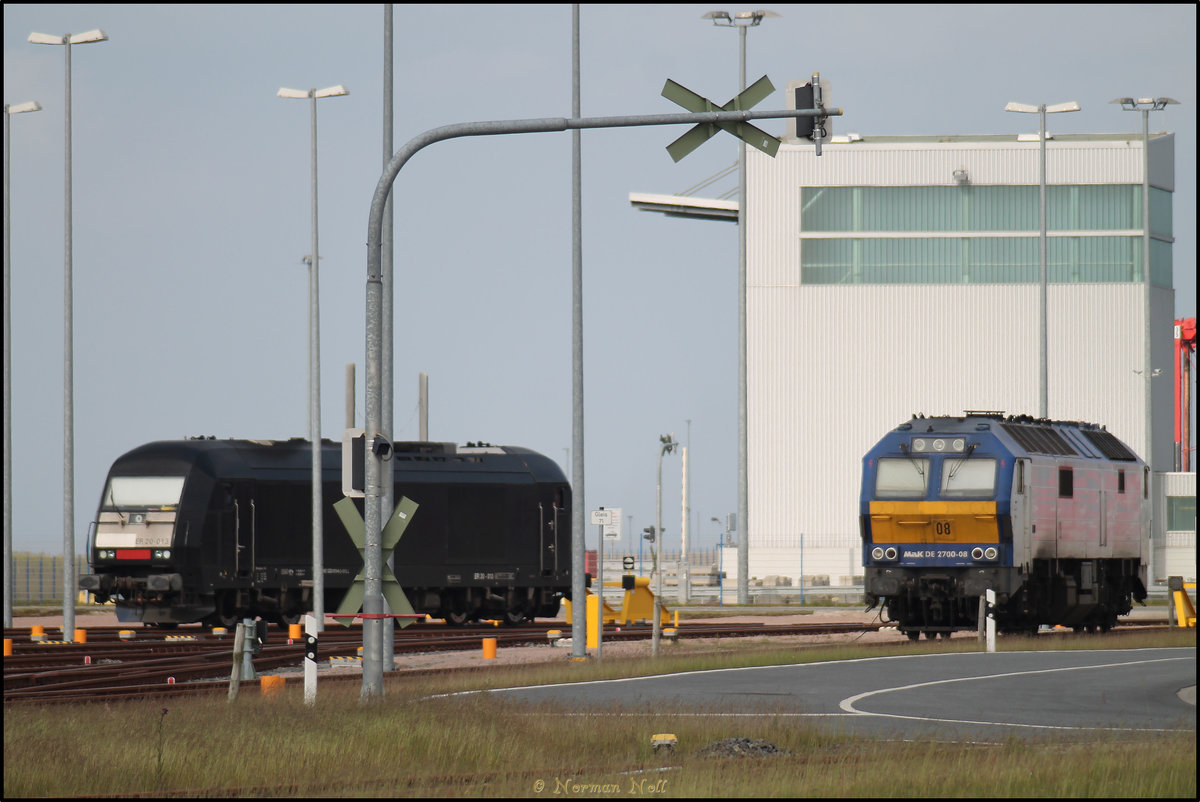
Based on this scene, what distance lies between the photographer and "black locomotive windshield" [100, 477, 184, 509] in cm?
3375

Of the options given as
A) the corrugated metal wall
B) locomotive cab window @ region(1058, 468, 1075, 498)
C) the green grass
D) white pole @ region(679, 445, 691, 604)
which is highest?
the corrugated metal wall

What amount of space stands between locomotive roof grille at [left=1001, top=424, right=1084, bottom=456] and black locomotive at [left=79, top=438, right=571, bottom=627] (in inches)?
476

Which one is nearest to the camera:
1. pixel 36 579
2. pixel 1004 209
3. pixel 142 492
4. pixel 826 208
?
pixel 142 492

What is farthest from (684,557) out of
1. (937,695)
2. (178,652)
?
(937,695)

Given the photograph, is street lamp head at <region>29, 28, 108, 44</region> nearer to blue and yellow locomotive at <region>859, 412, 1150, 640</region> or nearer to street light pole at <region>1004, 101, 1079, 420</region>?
blue and yellow locomotive at <region>859, 412, 1150, 640</region>

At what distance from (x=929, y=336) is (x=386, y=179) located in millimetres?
47198

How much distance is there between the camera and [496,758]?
13.3 metres

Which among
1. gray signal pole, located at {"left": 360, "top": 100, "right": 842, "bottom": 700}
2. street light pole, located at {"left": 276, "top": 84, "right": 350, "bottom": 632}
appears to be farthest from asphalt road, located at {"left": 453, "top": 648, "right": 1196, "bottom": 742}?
street light pole, located at {"left": 276, "top": 84, "right": 350, "bottom": 632}

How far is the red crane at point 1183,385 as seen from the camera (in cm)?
6378

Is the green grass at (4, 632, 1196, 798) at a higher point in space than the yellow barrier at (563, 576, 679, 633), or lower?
higher

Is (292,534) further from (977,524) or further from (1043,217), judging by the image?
(1043,217)

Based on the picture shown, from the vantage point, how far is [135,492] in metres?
34.1

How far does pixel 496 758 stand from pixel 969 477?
17.2 meters

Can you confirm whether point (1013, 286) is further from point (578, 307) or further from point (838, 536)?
point (578, 307)
